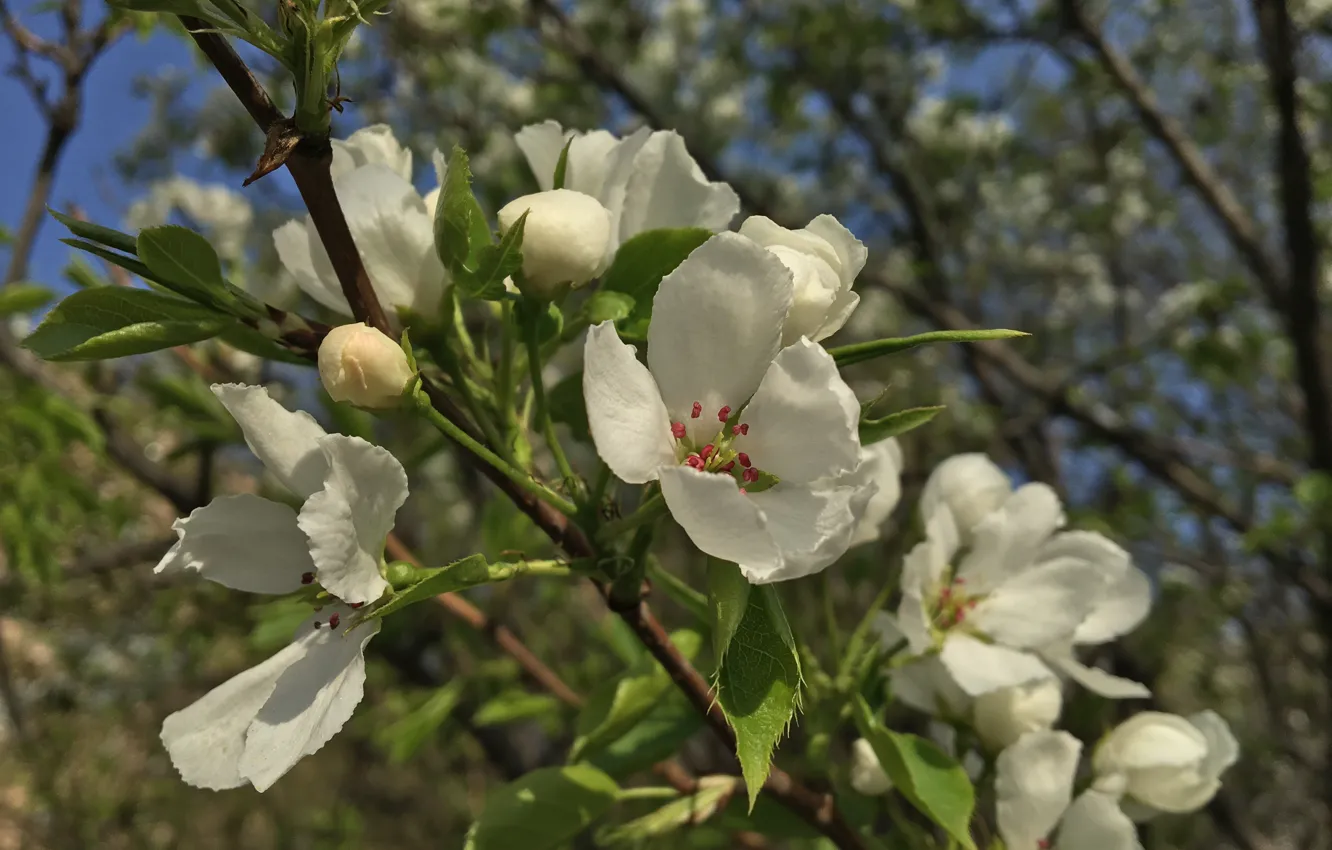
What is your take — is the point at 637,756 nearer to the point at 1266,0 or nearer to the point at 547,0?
the point at 1266,0

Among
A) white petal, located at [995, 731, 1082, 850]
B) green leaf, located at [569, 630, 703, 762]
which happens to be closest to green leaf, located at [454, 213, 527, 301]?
green leaf, located at [569, 630, 703, 762]

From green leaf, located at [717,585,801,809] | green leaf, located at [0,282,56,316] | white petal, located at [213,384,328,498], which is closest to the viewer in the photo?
green leaf, located at [717,585,801,809]

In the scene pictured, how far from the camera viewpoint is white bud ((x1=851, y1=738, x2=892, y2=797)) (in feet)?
4.03

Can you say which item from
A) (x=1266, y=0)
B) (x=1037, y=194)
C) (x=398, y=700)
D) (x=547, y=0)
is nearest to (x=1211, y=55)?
(x=1037, y=194)

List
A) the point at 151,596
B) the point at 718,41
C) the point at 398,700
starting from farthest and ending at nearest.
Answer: the point at 718,41, the point at 151,596, the point at 398,700

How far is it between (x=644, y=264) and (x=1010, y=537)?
2.25 ft

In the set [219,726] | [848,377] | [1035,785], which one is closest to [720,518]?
[219,726]

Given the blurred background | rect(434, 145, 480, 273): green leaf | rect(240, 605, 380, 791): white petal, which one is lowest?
the blurred background

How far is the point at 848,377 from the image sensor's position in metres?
5.48

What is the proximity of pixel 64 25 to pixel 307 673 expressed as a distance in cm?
247

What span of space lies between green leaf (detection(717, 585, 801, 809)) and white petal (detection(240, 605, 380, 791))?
300 mm

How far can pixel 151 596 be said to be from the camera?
13.9 ft

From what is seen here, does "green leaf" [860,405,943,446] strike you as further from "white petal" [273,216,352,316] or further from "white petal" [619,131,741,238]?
"white petal" [273,216,352,316]

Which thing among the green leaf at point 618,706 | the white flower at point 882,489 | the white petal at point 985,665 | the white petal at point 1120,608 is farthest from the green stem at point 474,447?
the white petal at point 1120,608
